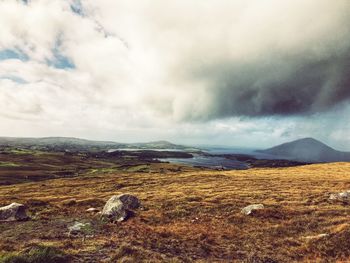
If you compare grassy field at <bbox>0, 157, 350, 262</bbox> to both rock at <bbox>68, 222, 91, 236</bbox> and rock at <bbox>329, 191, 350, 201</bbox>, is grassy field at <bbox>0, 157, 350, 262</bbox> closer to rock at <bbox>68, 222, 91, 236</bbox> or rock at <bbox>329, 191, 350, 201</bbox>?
rock at <bbox>68, 222, 91, 236</bbox>

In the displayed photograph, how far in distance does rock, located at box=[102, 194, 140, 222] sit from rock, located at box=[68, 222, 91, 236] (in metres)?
2.75

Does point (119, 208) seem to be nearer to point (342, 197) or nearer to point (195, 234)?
point (195, 234)

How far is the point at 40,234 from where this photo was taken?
2039 centimetres

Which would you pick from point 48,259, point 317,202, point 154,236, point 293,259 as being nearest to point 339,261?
point 293,259

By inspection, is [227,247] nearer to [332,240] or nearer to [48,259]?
[332,240]

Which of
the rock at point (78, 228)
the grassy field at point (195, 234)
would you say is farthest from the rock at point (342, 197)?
the rock at point (78, 228)

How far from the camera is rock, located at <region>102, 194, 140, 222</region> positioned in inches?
1005

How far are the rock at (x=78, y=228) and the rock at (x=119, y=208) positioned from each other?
2752 mm

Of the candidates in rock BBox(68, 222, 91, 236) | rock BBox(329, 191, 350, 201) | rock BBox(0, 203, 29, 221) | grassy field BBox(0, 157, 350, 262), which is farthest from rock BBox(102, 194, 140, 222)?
rock BBox(329, 191, 350, 201)

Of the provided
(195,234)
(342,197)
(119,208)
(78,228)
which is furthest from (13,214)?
(342,197)

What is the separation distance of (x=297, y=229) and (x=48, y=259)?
19.8 metres

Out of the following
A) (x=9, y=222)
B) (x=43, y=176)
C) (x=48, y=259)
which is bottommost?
(x=43, y=176)

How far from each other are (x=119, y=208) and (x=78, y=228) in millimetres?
5572

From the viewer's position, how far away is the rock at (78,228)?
68.0ft
